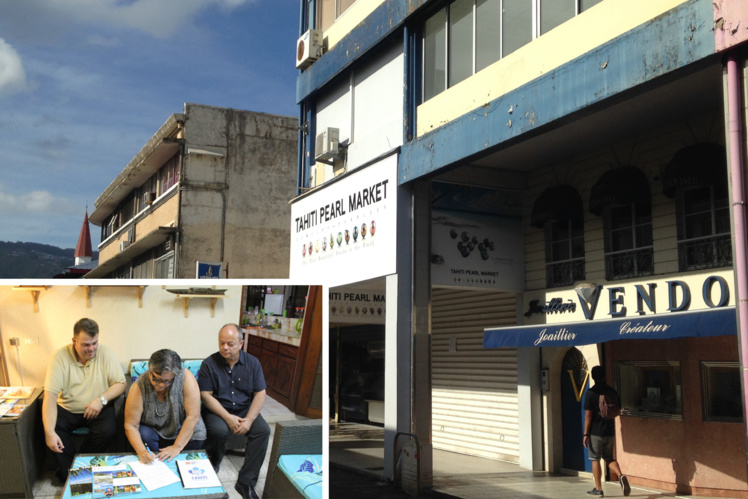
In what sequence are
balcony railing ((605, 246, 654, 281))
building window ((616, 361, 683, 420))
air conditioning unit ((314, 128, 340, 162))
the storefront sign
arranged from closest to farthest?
1. building window ((616, 361, 683, 420))
2. balcony railing ((605, 246, 654, 281))
3. air conditioning unit ((314, 128, 340, 162))
4. the storefront sign

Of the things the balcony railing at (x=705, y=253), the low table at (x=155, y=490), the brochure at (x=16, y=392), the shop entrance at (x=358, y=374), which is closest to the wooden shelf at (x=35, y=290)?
the brochure at (x=16, y=392)

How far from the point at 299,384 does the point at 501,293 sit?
37.3ft

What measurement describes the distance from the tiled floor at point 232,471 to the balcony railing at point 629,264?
8799mm

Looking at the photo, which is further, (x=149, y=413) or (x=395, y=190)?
(x=395, y=190)

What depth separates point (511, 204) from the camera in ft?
51.6

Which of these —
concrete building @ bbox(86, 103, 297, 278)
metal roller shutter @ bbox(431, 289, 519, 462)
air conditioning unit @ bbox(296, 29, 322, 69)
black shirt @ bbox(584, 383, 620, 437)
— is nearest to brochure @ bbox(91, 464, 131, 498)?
black shirt @ bbox(584, 383, 620, 437)

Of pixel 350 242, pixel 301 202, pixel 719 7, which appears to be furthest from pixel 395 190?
pixel 719 7

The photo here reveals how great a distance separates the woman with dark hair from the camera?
16.8ft

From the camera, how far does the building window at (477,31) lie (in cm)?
1177

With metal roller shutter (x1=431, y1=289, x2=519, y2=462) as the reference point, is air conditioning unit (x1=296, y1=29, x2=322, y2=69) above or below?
above

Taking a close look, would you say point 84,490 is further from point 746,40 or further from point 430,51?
point 430,51

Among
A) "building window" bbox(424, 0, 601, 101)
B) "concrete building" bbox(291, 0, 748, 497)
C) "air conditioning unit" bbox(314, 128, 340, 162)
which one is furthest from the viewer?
"air conditioning unit" bbox(314, 128, 340, 162)

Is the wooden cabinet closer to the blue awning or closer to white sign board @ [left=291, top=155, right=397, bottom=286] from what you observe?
the blue awning

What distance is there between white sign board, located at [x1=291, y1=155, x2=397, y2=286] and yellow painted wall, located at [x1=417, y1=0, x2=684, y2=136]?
1.43m
